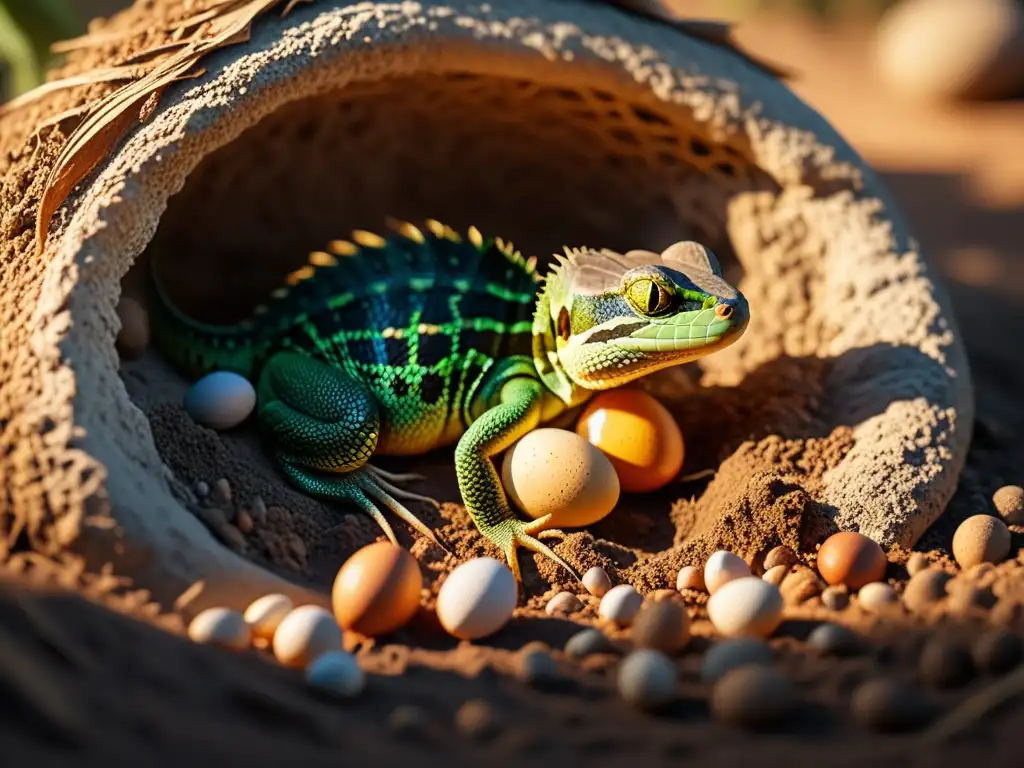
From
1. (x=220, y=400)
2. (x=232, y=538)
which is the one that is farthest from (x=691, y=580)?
(x=220, y=400)

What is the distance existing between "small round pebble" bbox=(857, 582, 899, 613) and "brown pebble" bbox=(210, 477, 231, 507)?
5.83ft

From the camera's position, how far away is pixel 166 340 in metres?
3.51

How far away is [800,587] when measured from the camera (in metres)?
2.83

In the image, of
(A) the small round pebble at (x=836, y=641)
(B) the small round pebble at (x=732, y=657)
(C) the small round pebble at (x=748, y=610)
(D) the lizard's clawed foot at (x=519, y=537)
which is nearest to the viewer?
(B) the small round pebble at (x=732, y=657)

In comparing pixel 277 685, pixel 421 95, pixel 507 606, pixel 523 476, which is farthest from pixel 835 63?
pixel 277 685

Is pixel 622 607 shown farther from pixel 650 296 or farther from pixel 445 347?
pixel 445 347

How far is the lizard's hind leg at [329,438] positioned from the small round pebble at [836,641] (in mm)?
1212

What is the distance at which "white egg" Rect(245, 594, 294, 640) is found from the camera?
256 cm

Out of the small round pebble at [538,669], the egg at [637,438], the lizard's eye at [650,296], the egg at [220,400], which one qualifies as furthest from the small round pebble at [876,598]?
the egg at [220,400]

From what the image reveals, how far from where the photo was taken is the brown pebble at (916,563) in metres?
2.95

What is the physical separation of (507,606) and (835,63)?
7.04 m

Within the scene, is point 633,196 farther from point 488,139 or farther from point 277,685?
point 277,685

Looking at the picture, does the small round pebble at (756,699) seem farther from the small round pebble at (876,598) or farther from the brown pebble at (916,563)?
the brown pebble at (916,563)

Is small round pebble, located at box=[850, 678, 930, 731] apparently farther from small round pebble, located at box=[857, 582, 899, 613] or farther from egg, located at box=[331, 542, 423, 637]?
egg, located at box=[331, 542, 423, 637]
